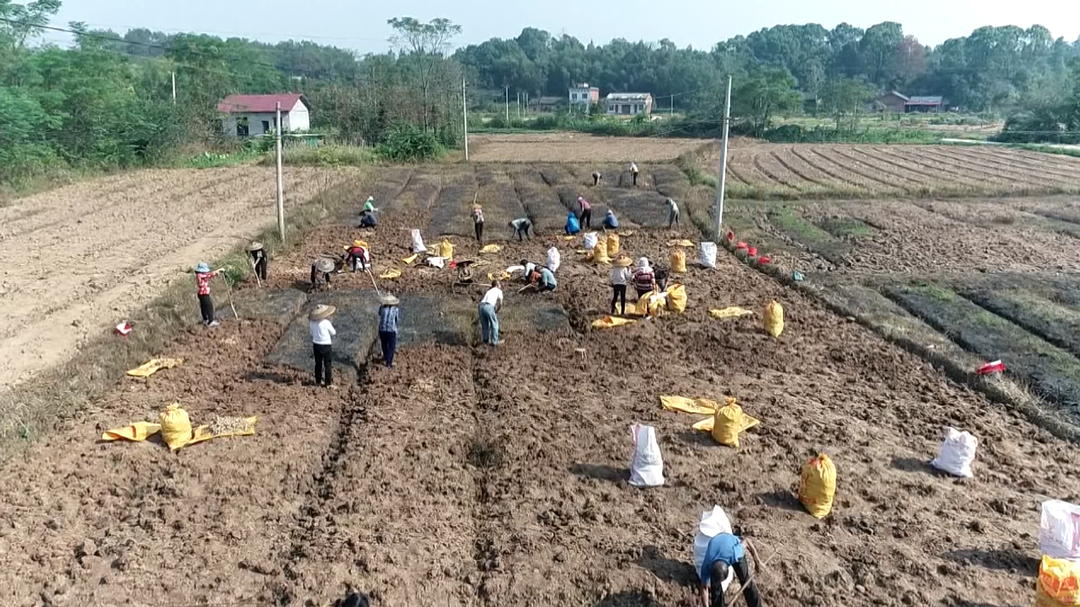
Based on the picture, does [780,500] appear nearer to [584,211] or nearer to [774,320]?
[774,320]

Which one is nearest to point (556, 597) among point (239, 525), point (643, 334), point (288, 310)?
point (239, 525)

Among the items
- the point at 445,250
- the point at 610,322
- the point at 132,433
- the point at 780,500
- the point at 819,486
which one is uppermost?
the point at 445,250

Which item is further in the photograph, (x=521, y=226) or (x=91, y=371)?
(x=521, y=226)

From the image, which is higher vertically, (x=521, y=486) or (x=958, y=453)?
(x=958, y=453)

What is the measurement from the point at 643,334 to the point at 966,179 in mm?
28371

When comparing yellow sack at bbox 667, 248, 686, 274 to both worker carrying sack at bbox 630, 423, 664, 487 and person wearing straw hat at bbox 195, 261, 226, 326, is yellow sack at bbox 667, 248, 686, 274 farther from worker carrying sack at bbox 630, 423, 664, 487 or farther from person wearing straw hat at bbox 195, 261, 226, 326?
person wearing straw hat at bbox 195, 261, 226, 326

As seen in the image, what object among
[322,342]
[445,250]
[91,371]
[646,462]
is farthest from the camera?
[445,250]

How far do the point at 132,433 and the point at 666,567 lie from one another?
657cm

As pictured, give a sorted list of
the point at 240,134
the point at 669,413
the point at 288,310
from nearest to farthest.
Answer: the point at 669,413 → the point at 288,310 → the point at 240,134

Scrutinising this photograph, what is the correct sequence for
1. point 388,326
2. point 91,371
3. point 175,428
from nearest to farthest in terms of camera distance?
point 175,428 → point 91,371 → point 388,326

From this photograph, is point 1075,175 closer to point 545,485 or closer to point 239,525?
point 545,485

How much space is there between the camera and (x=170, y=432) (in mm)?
9000

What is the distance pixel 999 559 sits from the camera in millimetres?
7109

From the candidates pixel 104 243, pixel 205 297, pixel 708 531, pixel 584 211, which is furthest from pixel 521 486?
pixel 104 243
